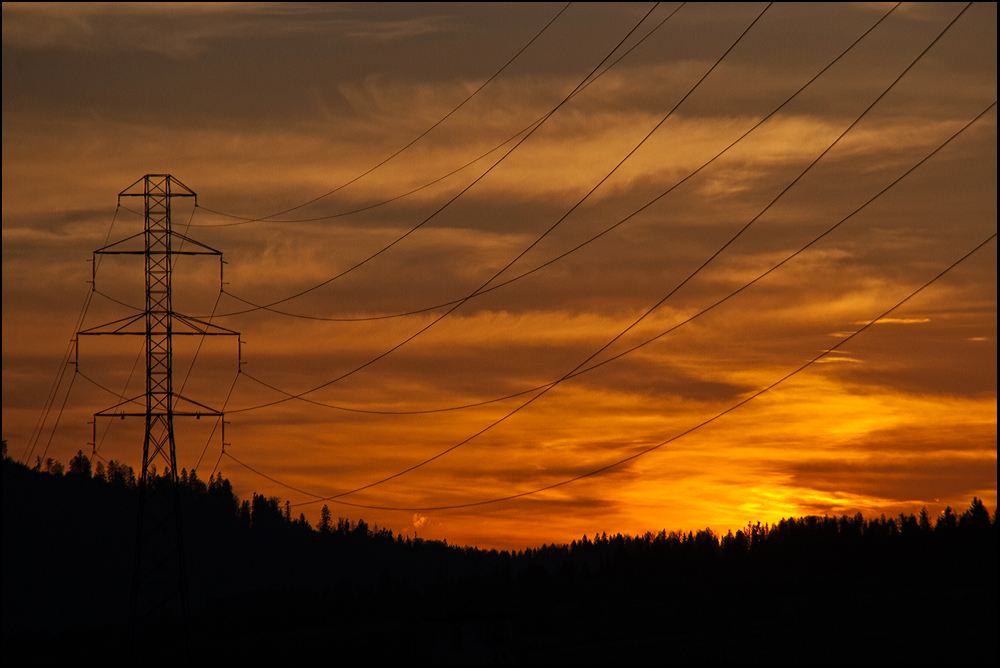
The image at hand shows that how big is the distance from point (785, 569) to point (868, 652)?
87.1 m

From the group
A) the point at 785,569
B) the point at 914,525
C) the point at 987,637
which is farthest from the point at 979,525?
the point at 987,637

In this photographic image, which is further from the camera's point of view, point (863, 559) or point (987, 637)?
point (863, 559)

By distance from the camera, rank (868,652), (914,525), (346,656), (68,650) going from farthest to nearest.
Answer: (914,525), (68,650), (346,656), (868,652)

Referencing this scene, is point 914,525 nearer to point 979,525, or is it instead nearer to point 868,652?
point 979,525

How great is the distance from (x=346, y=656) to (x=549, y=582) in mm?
57891

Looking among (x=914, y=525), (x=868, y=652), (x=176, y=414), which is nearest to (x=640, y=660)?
(x=868, y=652)

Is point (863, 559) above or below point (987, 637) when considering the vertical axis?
above

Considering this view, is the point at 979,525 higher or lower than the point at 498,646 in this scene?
higher

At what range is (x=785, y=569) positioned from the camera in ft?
597

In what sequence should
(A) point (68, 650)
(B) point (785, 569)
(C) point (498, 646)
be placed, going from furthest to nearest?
(B) point (785, 569) → (A) point (68, 650) → (C) point (498, 646)

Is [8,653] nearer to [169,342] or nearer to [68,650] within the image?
[68,650]

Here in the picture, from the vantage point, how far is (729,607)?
5689 inches

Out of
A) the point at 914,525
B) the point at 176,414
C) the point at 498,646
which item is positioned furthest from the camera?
the point at 914,525

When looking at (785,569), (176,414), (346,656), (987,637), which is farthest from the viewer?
(785,569)
